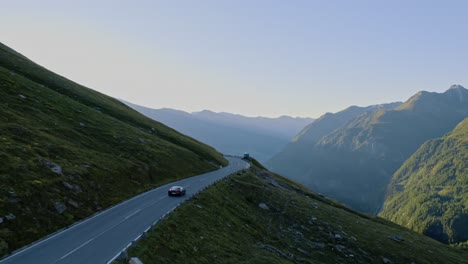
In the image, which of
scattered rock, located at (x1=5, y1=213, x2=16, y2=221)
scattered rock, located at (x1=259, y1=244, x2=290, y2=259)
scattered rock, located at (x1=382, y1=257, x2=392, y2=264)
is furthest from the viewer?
scattered rock, located at (x1=382, y1=257, x2=392, y2=264)

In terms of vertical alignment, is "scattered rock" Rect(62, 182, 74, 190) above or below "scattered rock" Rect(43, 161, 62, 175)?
below

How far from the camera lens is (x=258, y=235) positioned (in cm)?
4409

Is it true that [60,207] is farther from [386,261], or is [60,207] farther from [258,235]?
[386,261]

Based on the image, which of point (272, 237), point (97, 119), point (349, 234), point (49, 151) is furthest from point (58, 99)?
point (349, 234)

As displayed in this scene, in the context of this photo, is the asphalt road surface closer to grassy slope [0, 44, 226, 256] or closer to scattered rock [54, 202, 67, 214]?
grassy slope [0, 44, 226, 256]

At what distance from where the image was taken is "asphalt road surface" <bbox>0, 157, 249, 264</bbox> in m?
27.0

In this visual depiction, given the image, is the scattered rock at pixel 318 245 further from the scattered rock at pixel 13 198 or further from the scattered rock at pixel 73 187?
the scattered rock at pixel 13 198

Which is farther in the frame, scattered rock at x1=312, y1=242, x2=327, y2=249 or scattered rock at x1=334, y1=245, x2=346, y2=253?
scattered rock at x1=334, y1=245, x2=346, y2=253

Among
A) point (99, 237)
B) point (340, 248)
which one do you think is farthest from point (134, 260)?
point (340, 248)

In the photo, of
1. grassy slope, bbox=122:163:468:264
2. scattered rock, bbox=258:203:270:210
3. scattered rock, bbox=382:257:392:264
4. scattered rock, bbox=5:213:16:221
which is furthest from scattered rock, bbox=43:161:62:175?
scattered rock, bbox=382:257:392:264

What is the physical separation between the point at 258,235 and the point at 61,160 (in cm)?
2927

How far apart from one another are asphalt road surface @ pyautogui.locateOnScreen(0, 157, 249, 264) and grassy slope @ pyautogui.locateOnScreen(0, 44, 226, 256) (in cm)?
155

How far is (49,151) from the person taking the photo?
49344 mm

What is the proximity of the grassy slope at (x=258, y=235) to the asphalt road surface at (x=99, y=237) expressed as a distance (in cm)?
291
